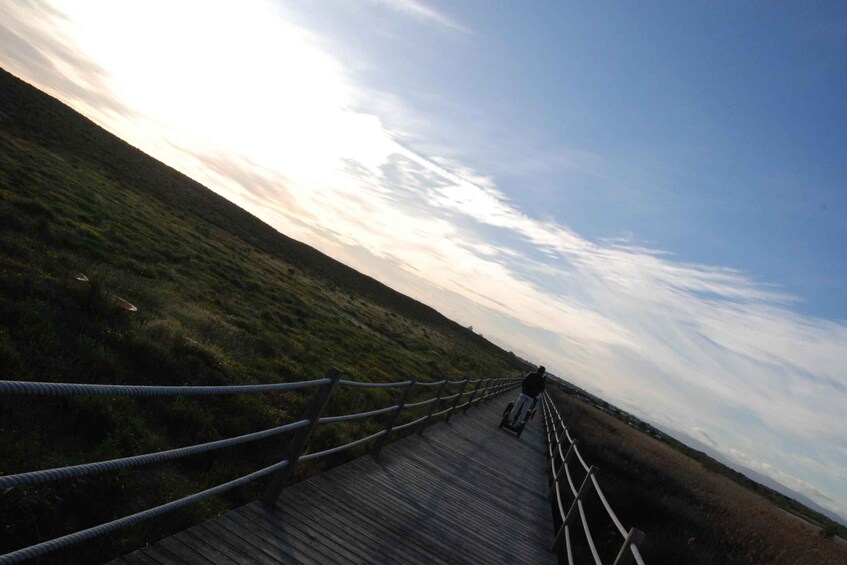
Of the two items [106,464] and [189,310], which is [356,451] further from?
[189,310]

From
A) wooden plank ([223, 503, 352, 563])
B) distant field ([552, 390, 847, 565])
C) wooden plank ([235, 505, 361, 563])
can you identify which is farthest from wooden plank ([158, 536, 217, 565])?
distant field ([552, 390, 847, 565])

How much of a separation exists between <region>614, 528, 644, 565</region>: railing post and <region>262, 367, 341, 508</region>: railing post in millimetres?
2816

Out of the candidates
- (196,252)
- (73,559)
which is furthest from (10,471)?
(196,252)

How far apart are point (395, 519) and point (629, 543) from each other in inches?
104

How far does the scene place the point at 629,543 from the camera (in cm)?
504

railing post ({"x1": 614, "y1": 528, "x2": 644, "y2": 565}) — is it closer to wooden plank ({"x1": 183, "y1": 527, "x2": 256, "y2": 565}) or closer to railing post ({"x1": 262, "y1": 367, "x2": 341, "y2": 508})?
railing post ({"x1": 262, "y1": 367, "x2": 341, "y2": 508})

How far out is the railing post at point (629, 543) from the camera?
16.1ft

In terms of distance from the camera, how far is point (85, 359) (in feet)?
26.1

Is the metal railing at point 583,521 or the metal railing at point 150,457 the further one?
the metal railing at point 583,521

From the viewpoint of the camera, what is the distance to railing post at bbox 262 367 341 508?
17.8 ft

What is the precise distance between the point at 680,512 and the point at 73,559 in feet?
41.7

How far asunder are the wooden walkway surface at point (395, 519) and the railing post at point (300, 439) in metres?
0.15

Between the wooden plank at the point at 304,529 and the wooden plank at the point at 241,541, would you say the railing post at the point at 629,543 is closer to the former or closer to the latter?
the wooden plank at the point at 304,529

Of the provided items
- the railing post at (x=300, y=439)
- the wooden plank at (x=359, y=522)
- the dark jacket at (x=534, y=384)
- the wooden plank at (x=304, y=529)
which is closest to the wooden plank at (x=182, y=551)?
the wooden plank at (x=304, y=529)
